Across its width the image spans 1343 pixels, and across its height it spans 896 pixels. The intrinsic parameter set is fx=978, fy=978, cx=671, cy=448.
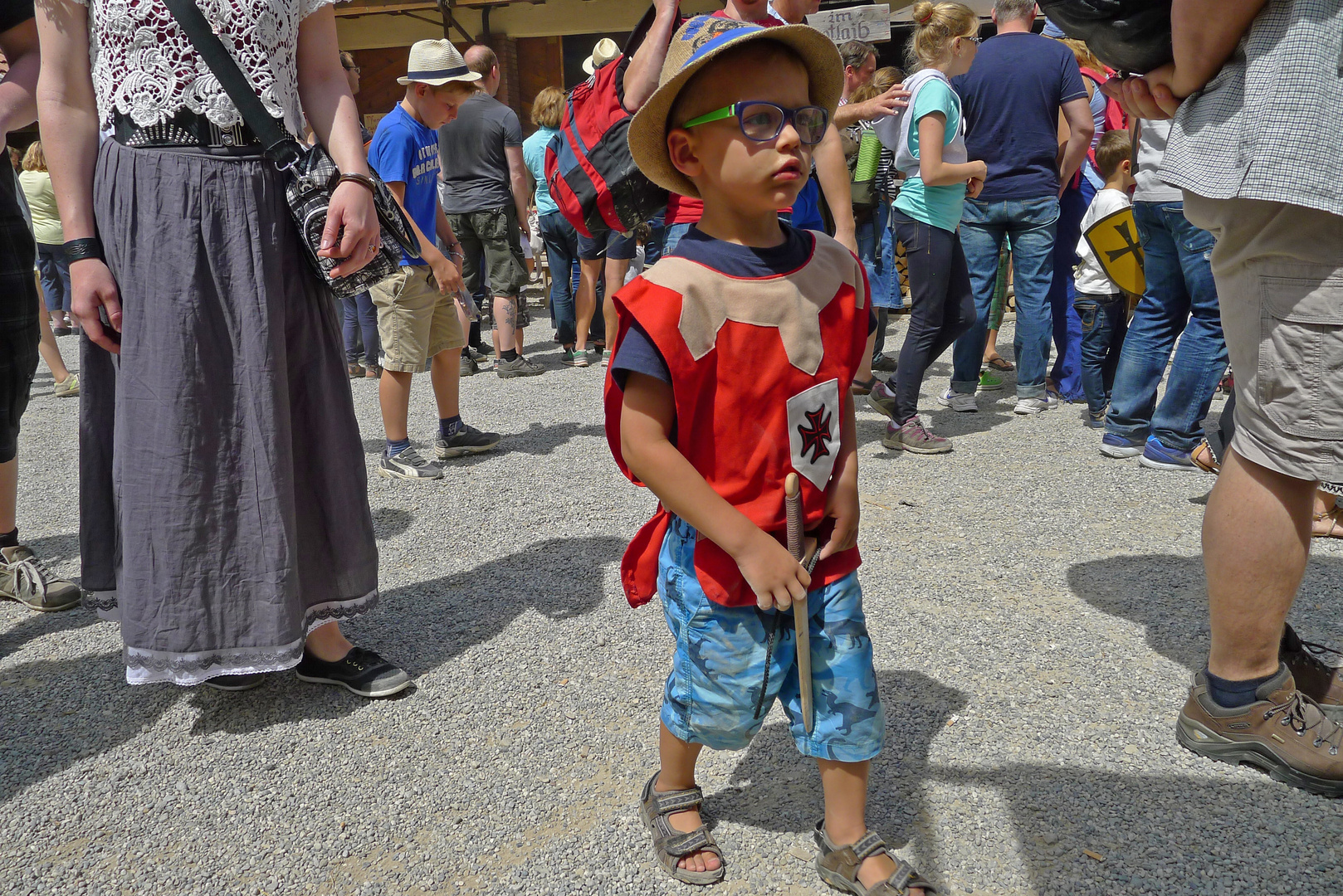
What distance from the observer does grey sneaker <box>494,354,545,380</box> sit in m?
7.07

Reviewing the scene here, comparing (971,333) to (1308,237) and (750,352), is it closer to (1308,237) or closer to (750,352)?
(1308,237)

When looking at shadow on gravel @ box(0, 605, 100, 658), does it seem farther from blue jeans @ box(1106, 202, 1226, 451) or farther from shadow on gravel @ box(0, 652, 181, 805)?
blue jeans @ box(1106, 202, 1226, 451)

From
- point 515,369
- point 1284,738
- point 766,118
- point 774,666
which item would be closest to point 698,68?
point 766,118

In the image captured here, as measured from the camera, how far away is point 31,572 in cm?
320

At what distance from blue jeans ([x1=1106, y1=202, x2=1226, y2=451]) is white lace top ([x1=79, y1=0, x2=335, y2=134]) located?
125 inches

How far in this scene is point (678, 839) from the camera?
5.96 ft

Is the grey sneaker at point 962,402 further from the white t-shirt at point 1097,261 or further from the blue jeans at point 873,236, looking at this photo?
the blue jeans at point 873,236

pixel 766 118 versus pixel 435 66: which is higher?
pixel 435 66

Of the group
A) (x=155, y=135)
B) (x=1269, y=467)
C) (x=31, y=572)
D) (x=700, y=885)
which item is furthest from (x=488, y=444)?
(x=1269, y=467)

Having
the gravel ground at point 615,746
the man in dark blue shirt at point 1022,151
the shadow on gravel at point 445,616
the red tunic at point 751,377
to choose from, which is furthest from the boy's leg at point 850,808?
the man in dark blue shirt at point 1022,151

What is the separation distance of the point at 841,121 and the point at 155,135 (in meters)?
3.14

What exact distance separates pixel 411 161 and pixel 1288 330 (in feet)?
12.3

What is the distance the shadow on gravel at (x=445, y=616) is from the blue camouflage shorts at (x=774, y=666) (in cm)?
120

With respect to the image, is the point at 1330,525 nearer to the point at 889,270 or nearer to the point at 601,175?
the point at 601,175
